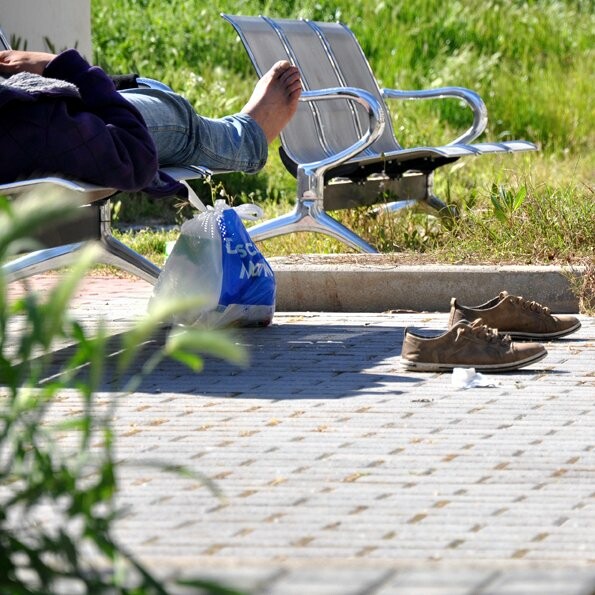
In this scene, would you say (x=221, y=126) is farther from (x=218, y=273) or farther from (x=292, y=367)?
(x=292, y=367)

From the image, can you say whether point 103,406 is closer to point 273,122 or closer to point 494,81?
point 273,122

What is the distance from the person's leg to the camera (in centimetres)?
557

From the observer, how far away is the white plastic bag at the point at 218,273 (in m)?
5.28

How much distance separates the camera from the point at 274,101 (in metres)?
6.11

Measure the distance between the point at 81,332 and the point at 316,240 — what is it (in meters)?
5.65

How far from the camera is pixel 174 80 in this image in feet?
42.6

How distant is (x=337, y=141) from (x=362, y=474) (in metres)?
4.53

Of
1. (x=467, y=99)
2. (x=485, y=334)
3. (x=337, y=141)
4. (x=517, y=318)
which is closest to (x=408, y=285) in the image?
(x=517, y=318)

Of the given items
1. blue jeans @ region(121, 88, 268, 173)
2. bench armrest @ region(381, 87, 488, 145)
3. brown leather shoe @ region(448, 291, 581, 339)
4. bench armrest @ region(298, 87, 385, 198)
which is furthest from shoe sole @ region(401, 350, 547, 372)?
bench armrest @ region(381, 87, 488, 145)

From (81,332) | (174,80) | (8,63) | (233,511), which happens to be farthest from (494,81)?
(81,332)

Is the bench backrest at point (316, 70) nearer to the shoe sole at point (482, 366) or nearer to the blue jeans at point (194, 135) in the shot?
the blue jeans at point (194, 135)

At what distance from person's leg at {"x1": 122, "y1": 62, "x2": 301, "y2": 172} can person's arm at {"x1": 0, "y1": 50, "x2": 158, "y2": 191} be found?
21.9 inches

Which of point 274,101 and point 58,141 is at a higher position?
point 58,141

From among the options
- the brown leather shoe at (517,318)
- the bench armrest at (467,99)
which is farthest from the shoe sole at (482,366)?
the bench armrest at (467,99)
